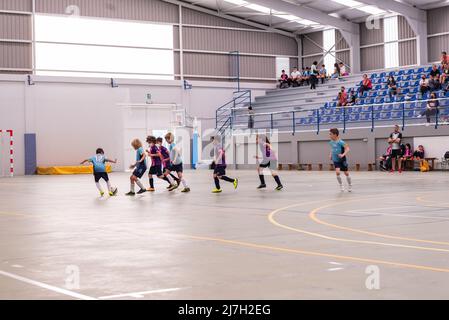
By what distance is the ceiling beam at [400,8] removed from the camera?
4662 cm

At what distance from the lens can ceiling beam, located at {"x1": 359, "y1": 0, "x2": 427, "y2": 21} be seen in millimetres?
46625

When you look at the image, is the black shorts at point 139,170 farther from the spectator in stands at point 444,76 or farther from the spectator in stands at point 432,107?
the spectator in stands at point 444,76

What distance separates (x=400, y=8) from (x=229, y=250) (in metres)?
41.5

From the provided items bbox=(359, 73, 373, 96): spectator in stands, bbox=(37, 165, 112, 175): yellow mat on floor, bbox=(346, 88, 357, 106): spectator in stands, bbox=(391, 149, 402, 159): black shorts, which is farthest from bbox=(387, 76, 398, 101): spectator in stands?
bbox=(37, 165, 112, 175): yellow mat on floor

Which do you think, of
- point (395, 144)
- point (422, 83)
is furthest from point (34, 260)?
point (422, 83)

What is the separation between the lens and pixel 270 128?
4928 centimetres

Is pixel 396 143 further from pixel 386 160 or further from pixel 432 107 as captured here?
pixel 432 107

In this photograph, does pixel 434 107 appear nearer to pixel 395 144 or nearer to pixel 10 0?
pixel 395 144

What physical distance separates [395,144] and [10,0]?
88.0 ft

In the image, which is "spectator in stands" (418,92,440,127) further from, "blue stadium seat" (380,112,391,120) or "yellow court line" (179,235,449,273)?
"yellow court line" (179,235,449,273)

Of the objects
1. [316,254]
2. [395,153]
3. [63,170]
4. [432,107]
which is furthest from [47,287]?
[63,170]

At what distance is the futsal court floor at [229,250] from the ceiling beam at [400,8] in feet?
101

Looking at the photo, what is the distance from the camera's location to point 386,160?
3903 cm

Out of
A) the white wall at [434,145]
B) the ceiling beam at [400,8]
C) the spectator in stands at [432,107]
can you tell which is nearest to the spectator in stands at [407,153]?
the white wall at [434,145]
